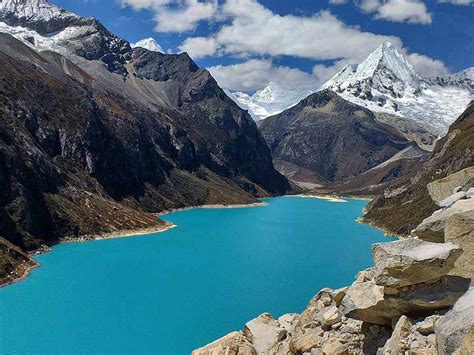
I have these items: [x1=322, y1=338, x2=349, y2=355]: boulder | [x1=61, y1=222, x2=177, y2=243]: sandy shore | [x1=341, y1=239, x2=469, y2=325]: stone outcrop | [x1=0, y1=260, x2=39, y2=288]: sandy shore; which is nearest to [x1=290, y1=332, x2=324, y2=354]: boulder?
[x1=322, y1=338, x2=349, y2=355]: boulder

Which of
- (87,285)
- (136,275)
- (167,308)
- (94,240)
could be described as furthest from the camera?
(94,240)

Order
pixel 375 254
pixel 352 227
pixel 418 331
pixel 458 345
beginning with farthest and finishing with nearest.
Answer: pixel 352 227 < pixel 375 254 < pixel 418 331 < pixel 458 345

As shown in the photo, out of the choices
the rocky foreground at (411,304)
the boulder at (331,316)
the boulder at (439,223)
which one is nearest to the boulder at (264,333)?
the rocky foreground at (411,304)

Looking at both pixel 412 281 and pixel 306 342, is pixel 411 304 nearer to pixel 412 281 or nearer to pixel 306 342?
pixel 412 281

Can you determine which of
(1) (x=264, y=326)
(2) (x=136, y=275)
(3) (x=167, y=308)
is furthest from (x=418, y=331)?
(2) (x=136, y=275)

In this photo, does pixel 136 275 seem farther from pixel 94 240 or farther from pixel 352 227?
pixel 352 227

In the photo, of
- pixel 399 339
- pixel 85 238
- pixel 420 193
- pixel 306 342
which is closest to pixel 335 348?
pixel 306 342
